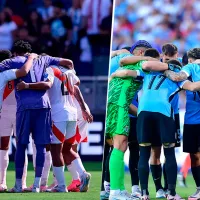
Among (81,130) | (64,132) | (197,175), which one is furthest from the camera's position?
(81,130)

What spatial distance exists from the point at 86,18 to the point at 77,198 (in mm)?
7614

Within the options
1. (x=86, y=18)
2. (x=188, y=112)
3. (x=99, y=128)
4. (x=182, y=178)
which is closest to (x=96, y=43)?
(x=86, y=18)

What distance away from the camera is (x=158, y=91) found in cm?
524

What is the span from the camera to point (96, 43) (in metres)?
12.6

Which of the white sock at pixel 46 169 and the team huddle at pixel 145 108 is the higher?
the team huddle at pixel 145 108

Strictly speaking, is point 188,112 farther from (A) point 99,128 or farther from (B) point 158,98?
(A) point 99,128

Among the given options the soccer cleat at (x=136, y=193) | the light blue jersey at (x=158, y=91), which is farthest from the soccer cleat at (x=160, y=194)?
the light blue jersey at (x=158, y=91)

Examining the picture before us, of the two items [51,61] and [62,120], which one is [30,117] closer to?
[62,120]

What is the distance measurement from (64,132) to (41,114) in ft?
1.16

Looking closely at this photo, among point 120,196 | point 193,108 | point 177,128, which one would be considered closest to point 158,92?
point 177,128

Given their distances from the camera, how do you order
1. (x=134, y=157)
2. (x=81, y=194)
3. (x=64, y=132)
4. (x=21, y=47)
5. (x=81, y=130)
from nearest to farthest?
1. (x=134, y=157)
2. (x=81, y=194)
3. (x=21, y=47)
4. (x=64, y=132)
5. (x=81, y=130)

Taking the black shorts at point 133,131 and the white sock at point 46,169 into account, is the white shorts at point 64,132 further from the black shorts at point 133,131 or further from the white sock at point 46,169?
the black shorts at point 133,131

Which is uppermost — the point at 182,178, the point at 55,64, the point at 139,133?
the point at 55,64

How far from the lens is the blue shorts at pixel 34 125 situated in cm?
612
